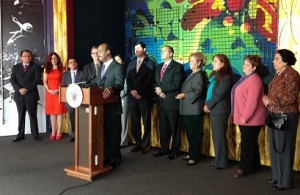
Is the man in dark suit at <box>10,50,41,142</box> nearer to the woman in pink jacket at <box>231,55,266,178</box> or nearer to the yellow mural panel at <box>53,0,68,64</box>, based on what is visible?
the yellow mural panel at <box>53,0,68,64</box>

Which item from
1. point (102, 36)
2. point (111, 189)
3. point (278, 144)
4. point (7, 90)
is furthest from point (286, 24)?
point (7, 90)

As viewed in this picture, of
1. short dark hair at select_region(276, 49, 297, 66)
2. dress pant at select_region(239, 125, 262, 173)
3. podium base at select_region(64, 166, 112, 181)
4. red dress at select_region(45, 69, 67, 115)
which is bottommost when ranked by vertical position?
podium base at select_region(64, 166, 112, 181)

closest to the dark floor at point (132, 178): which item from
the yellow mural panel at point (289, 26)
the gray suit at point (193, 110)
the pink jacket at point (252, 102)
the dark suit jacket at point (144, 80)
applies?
the gray suit at point (193, 110)

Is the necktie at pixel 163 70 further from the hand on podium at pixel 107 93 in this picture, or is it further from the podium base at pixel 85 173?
the podium base at pixel 85 173

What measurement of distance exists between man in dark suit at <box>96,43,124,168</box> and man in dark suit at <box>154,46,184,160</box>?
0.79 metres

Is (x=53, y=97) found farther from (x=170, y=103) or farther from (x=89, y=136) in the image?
(x=89, y=136)

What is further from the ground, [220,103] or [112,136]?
[220,103]

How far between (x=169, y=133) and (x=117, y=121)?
99cm

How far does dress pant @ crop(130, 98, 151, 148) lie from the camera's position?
5.57 meters

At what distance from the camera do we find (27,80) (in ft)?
21.3

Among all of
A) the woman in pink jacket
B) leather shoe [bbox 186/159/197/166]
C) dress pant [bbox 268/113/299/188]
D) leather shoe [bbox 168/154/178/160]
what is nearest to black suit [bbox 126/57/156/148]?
leather shoe [bbox 168/154/178/160]

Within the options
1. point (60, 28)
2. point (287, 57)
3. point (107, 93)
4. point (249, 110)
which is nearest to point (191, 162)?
point (249, 110)

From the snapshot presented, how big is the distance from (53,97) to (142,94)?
1904mm

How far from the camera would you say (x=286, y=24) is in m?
4.45
